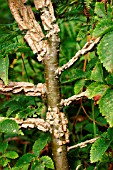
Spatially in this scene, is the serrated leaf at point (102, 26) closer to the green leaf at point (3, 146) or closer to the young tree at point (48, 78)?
the young tree at point (48, 78)

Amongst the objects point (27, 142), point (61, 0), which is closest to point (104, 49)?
point (61, 0)

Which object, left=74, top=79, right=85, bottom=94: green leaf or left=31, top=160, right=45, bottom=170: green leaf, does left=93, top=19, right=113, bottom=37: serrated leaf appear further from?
left=31, top=160, right=45, bottom=170: green leaf

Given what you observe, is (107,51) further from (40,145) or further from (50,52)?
(40,145)

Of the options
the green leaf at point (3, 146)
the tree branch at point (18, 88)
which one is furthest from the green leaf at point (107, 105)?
the green leaf at point (3, 146)

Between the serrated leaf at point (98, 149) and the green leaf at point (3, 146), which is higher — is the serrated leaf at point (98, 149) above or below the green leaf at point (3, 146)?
below

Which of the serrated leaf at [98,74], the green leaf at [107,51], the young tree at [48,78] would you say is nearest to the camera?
the green leaf at [107,51]

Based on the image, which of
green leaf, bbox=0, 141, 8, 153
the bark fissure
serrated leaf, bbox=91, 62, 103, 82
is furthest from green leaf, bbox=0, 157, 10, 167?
serrated leaf, bbox=91, 62, 103, 82

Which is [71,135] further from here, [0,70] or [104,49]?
[104,49]
